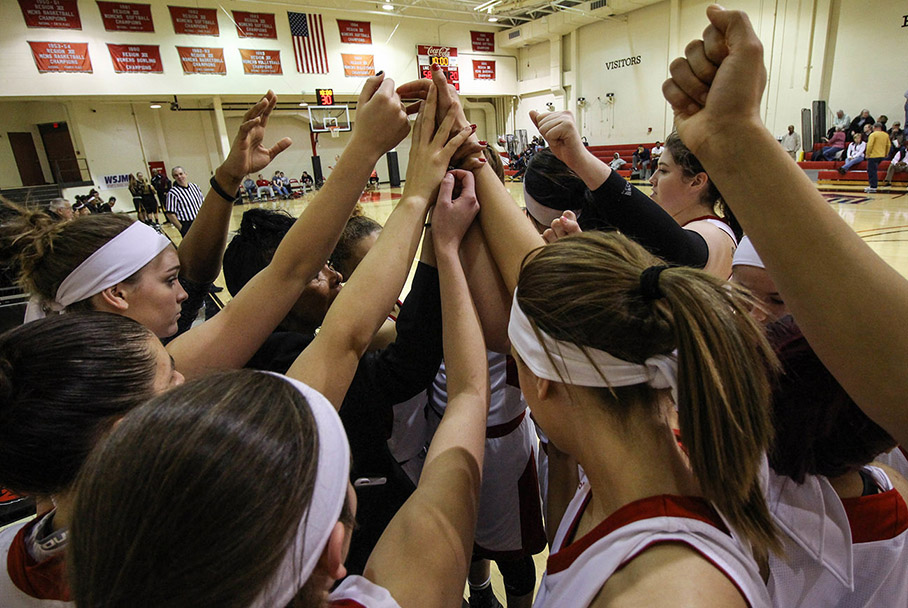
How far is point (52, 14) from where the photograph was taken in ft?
39.1

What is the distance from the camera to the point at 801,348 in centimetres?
81

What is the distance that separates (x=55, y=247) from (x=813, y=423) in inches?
75.3

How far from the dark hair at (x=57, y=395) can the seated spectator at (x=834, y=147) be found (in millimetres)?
15025

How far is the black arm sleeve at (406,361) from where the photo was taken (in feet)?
3.79

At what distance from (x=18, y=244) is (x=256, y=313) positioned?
3.10ft

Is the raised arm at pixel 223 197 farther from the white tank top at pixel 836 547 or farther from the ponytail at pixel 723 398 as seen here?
the white tank top at pixel 836 547

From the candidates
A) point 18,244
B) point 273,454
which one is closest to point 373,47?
point 18,244

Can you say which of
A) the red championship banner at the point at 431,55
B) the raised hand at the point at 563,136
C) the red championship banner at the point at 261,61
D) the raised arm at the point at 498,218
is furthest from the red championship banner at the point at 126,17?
the raised hand at the point at 563,136

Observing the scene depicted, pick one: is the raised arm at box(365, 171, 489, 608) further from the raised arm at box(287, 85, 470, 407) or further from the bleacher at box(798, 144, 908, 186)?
the bleacher at box(798, 144, 908, 186)

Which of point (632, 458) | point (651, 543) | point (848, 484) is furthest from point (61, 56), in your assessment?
point (848, 484)

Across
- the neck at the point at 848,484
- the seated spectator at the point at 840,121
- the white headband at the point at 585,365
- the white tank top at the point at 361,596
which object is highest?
the seated spectator at the point at 840,121

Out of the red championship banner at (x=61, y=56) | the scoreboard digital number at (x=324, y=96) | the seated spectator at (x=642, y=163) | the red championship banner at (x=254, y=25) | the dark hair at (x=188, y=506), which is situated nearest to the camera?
the dark hair at (x=188, y=506)

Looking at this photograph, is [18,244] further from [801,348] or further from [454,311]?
[801,348]

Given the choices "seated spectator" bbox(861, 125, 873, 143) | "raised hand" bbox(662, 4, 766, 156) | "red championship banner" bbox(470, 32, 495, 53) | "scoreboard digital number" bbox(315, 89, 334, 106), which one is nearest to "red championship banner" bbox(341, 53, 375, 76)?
"scoreboard digital number" bbox(315, 89, 334, 106)
